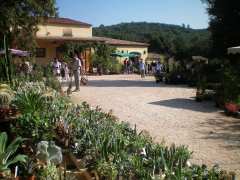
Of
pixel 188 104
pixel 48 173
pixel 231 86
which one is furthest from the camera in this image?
pixel 188 104

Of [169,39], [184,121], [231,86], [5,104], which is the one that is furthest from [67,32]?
[5,104]

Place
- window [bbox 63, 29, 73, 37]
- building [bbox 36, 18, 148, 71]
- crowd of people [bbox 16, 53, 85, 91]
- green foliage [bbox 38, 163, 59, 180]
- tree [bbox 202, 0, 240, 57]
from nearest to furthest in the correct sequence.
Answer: green foliage [bbox 38, 163, 59, 180] < crowd of people [bbox 16, 53, 85, 91] < tree [bbox 202, 0, 240, 57] < building [bbox 36, 18, 148, 71] < window [bbox 63, 29, 73, 37]

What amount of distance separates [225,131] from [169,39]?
68.0 metres

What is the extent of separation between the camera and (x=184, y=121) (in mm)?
12859

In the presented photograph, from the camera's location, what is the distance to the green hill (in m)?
38.5

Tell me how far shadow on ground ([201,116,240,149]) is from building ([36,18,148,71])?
25.5 m

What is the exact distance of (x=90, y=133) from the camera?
7.02m

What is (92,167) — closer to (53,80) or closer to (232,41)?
(53,80)

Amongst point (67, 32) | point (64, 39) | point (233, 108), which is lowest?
point (233, 108)

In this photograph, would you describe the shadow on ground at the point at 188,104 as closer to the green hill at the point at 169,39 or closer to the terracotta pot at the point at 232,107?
the terracotta pot at the point at 232,107

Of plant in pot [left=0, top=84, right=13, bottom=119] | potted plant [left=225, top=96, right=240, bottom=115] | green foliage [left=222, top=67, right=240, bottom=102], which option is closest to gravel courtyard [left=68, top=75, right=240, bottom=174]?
potted plant [left=225, top=96, right=240, bottom=115]

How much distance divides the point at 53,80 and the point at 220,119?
7.73 m

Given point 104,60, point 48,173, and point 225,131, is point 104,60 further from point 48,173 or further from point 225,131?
point 48,173

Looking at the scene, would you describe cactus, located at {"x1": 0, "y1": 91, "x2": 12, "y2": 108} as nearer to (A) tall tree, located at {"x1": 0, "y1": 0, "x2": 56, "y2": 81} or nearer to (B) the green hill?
(A) tall tree, located at {"x1": 0, "y1": 0, "x2": 56, "y2": 81}
